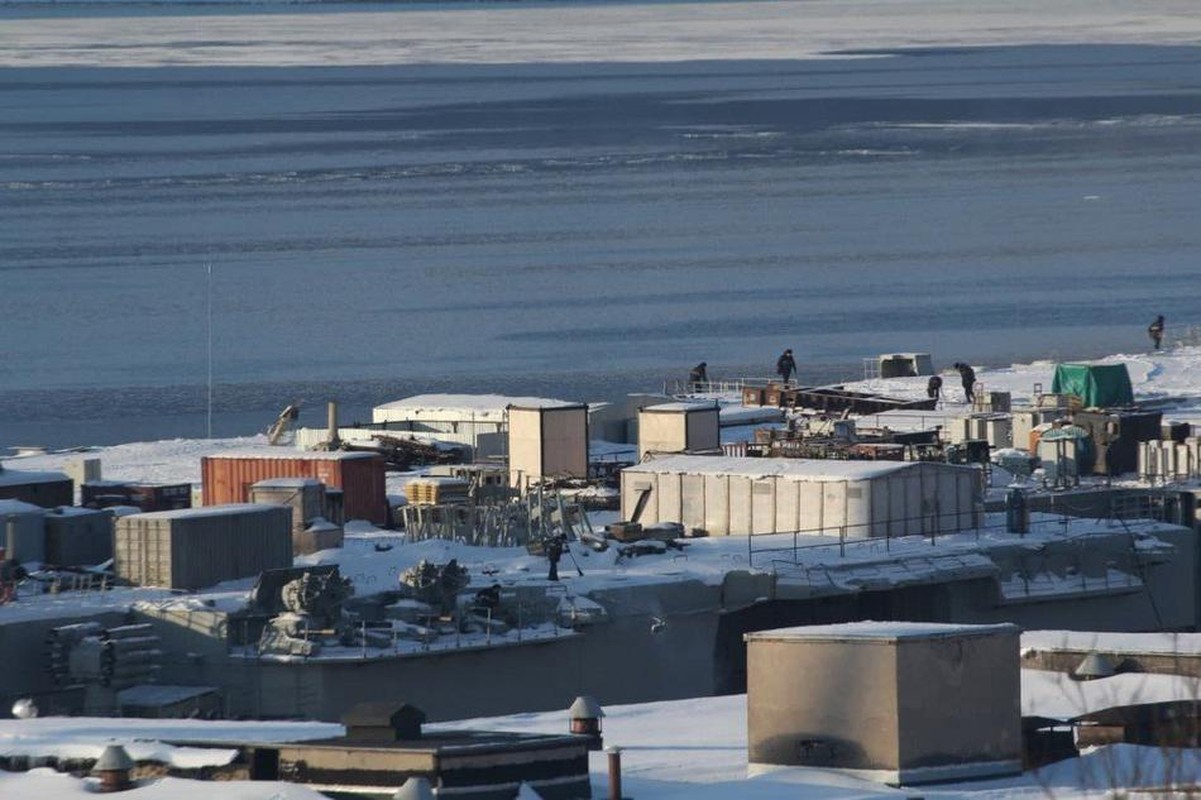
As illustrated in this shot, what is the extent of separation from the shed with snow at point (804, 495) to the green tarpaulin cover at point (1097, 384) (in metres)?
8.52

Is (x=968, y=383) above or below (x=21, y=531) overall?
above

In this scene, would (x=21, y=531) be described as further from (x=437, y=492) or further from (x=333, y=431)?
(x=333, y=431)

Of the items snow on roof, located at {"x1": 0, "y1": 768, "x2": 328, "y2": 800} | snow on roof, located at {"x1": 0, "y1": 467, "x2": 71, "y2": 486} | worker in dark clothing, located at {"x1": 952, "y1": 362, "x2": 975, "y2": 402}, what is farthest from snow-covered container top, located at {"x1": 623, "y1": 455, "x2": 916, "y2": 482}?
snow on roof, located at {"x1": 0, "y1": 768, "x2": 328, "y2": 800}

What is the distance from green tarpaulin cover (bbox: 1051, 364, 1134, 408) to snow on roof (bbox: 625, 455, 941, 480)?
8.53 meters

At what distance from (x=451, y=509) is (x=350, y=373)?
37392mm

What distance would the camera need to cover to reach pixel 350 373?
7444 centimetres

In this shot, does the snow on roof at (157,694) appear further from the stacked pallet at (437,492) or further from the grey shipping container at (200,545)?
the stacked pallet at (437,492)

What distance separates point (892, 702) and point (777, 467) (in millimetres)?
19482

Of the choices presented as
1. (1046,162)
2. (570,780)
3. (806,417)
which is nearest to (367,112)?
(1046,162)

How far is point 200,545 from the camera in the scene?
108 feet

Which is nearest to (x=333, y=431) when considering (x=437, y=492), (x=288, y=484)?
(x=437, y=492)

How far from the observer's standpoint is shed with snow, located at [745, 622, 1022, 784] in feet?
59.6

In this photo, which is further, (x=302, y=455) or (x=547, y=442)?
(x=547, y=442)

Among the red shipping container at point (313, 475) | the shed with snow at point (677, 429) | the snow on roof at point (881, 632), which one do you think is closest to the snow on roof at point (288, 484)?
the red shipping container at point (313, 475)
